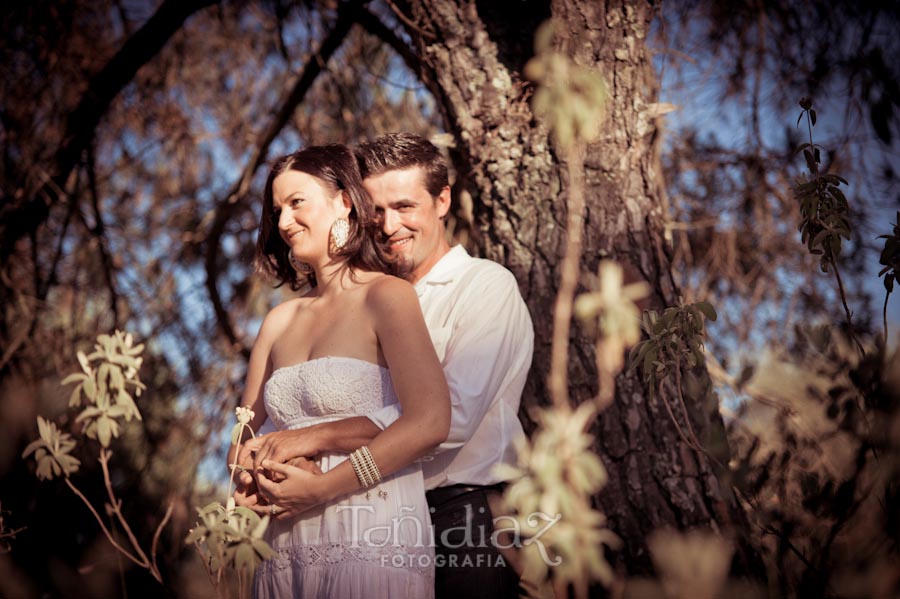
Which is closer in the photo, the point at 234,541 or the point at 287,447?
the point at 234,541

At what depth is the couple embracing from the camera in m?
1.96

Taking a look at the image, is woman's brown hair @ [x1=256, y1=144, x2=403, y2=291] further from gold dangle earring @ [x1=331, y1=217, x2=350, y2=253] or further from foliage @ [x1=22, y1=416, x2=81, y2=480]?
foliage @ [x1=22, y1=416, x2=81, y2=480]

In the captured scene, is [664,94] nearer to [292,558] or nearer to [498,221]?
[498,221]

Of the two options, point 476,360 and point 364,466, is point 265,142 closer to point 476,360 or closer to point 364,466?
point 476,360

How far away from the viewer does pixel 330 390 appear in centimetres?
204

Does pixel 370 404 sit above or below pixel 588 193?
below

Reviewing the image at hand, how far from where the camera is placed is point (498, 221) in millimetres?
2727

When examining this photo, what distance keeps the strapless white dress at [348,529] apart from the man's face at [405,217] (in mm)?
573

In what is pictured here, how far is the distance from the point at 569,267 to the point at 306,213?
81cm

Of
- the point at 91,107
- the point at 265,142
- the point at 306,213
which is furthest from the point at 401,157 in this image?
the point at 91,107

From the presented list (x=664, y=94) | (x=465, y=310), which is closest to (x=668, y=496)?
(x=465, y=310)

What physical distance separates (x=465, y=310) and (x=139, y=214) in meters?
3.20

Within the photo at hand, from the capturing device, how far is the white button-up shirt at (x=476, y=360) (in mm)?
2094

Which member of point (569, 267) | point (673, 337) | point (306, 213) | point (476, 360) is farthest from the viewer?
point (569, 267)
